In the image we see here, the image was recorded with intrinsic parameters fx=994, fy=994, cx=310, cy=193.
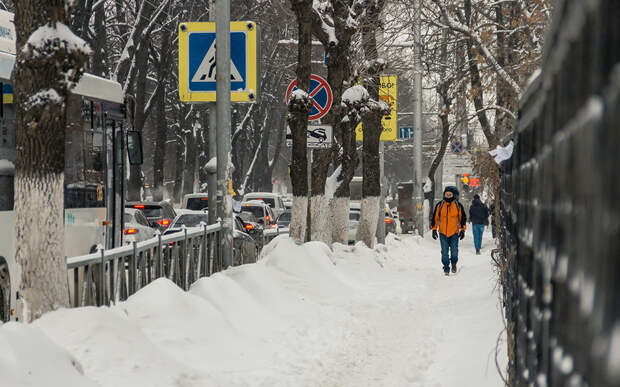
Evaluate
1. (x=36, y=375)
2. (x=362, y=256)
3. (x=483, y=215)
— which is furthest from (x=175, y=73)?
(x=36, y=375)

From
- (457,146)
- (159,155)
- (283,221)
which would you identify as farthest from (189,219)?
(159,155)

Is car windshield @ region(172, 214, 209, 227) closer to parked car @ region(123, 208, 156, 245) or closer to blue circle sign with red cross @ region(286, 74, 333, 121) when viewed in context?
parked car @ region(123, 208, 156, 245)

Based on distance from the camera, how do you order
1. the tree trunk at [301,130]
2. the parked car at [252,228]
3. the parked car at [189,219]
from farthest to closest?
the parked car at [189,219] → the parked car at [252,228] → the tree trunk at [301,130]

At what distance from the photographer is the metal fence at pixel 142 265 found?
8078mm

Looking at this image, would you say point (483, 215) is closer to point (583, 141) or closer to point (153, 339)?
point (153, 339)

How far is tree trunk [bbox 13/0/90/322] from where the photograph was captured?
297 inches

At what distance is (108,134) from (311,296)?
3.54 m

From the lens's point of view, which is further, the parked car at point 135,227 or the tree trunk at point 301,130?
the parked car at point 135,227

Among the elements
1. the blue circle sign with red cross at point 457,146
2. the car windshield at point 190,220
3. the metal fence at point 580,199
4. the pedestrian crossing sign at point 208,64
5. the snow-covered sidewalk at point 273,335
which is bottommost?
the snow-covered sidewalk at point 273,335

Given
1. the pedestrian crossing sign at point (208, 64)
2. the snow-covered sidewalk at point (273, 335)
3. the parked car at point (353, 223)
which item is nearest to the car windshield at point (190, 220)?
the snow-covered sidewalk at point (273, 335)

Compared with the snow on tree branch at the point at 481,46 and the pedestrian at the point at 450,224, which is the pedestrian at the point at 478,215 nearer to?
the pedestrian at the point at 450,224

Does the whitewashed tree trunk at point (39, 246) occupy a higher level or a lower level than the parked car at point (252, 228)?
higher

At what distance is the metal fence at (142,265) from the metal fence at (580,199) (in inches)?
219

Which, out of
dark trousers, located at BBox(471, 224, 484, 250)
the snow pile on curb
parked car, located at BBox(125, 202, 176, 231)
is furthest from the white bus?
dark trousers, located at BBox(471, 224, 484, 250)
